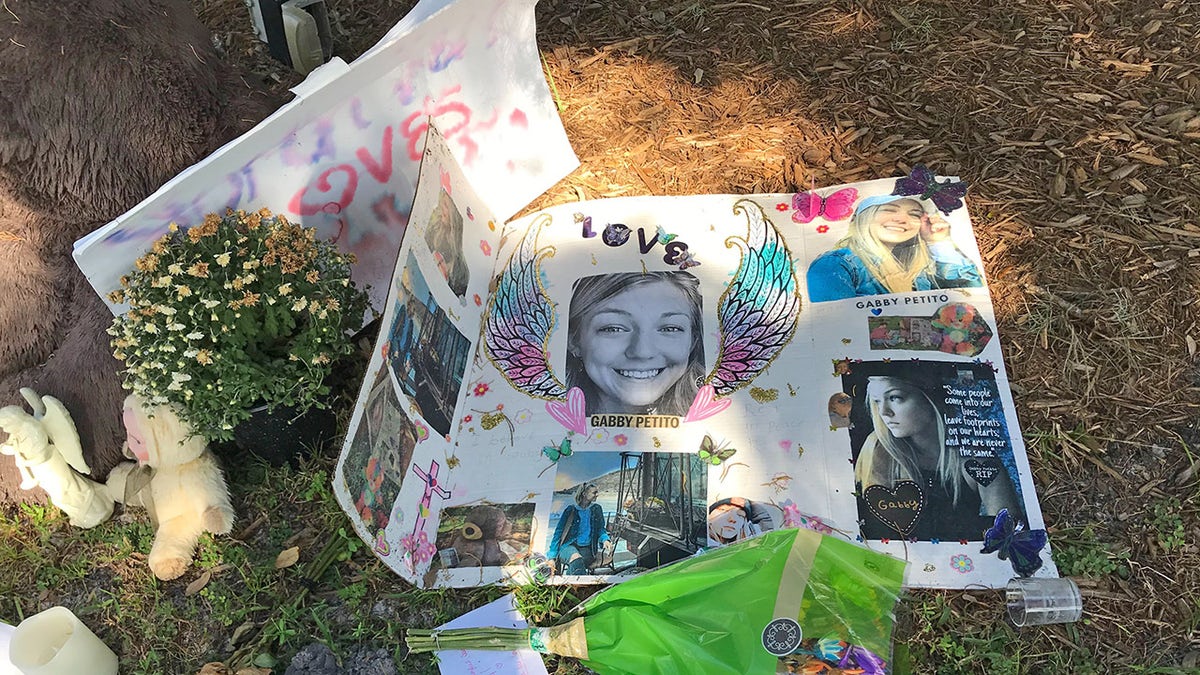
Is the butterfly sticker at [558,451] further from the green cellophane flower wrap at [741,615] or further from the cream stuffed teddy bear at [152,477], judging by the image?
the cream stuffed teddy bear at [152,477]

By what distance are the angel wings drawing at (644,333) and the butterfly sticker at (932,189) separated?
246 millimetres

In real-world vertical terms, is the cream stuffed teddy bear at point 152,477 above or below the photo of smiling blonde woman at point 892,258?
below

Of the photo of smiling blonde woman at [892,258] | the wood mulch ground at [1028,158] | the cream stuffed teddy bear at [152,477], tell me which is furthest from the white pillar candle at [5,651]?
the photo of smiling blonde woman at [892,258]

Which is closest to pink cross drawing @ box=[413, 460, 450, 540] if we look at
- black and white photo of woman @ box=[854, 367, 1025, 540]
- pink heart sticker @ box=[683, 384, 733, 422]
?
pink heart sticker @ box=[683, 384, 733, 422]

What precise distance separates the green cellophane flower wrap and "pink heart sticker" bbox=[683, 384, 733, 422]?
0.26 metres

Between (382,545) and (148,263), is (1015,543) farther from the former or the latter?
(148,263)

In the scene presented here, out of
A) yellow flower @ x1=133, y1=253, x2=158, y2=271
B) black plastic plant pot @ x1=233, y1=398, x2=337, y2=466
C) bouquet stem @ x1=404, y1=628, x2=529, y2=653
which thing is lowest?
bouquet stem @ x1=404, y1=628, x2=529, y2=653

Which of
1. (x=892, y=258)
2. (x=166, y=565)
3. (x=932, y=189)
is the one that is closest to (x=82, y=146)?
(x=166, y=565)

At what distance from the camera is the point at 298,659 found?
1132mm

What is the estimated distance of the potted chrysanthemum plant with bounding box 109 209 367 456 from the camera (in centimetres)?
111

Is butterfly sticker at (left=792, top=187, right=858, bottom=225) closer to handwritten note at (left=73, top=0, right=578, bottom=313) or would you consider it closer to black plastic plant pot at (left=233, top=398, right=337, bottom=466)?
handwritten note at (left=73, top=0, right=578, bottom=313)

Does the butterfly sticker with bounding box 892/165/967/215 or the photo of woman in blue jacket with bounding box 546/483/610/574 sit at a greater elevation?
the butterfly sticker with bounding box 892/165/967/215

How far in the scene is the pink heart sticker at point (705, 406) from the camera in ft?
4.43

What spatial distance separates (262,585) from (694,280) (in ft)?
2.66
